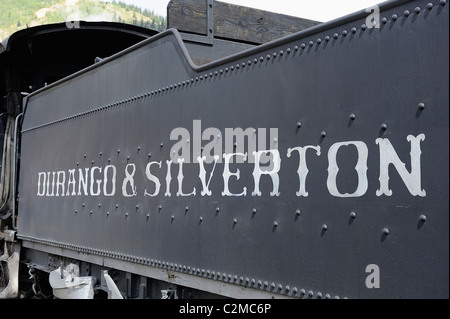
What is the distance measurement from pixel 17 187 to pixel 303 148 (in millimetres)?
4717

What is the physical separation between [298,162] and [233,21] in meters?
1.89

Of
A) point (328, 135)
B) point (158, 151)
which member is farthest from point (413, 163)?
point (158, 151)

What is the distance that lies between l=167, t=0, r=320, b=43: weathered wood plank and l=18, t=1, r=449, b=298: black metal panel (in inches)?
9.3

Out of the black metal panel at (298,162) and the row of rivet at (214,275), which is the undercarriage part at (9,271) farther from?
the black metal panel at (298,162)

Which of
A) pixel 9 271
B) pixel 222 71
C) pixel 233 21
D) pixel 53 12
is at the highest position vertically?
pixel 53 12

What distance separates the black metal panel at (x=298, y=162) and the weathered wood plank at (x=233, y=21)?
0.24m

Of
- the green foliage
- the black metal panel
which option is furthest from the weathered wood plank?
the green foliage

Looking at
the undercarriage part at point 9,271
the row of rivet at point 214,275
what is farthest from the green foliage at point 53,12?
the row of rivet at point 214,275

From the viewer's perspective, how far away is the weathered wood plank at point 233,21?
12.6ft

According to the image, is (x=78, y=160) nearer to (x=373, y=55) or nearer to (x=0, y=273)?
(x=0, y=273)

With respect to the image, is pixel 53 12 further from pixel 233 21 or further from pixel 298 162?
pixel 298 162

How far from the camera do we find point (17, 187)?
6.41 metres

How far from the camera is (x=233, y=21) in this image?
413 cm

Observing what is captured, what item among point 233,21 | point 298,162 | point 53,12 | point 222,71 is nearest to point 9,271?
point 233,21
